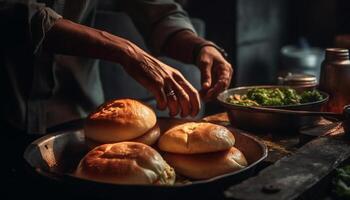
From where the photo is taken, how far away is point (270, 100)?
8.53 feet

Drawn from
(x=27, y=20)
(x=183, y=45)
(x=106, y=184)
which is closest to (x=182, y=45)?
(x=183, y=45)

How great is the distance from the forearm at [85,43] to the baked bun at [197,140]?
1.67 feet

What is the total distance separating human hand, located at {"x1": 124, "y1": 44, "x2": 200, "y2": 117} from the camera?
7.36 ft

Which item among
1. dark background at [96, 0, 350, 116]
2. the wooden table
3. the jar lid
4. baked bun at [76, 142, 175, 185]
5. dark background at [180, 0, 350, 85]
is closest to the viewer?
the wooden table

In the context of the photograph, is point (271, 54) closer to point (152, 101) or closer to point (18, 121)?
point (152, 101)

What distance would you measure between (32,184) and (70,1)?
1.28 m

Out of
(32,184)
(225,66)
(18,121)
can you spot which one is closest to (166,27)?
(225,66)

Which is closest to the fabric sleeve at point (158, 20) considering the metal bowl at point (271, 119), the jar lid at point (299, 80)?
the jar lid at point (299, 80)

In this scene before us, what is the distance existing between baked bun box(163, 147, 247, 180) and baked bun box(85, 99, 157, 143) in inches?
7.9

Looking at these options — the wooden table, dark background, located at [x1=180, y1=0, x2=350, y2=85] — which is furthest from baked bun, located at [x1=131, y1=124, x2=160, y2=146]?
dark background, located at [x1=180, y1=0, x2=350, y2=85]

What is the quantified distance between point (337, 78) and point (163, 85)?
106cm

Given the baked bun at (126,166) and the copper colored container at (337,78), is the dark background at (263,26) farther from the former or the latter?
the baked bun at (126,166)

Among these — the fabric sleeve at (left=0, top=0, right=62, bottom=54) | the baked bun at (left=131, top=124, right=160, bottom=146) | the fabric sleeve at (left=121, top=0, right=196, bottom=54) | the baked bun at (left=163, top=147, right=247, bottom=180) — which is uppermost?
the fabric sleeve at (left=0, top=0, right=62, bottom=54)

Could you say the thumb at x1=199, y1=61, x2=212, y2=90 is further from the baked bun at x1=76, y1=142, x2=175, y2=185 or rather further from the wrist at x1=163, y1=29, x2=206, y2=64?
the baked bun at x1=76, y1=142, x2=175, y2=185
